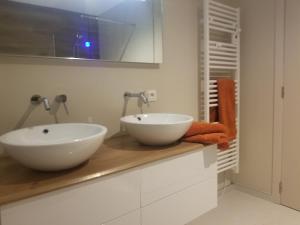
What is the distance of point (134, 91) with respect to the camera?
1.77 meters

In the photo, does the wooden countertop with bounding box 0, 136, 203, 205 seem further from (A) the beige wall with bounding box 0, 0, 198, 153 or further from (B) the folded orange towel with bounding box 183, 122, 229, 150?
(A) the beige wall with bounding box 0, 0, 198, 153

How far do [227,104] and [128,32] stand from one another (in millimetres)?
1075

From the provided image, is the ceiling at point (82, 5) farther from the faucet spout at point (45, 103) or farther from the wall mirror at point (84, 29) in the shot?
the faucet spout at point (45, 103)

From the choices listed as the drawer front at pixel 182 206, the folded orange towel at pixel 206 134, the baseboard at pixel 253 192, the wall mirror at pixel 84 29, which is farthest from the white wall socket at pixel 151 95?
the baseboard at pixel 253 192

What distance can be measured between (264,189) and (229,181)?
0.36 meters

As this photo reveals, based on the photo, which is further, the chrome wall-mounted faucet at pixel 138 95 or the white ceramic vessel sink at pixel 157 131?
the chrome wall-mounted faucet at pixel 138 95

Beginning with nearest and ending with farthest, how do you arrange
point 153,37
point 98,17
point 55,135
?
1. point 55,135
2. point 98,17
3. point 153,37

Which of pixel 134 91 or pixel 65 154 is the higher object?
pixel 134 91

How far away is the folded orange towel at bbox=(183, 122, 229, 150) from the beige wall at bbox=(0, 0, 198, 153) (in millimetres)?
489

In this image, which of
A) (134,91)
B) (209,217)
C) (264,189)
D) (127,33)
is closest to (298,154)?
(264,189)

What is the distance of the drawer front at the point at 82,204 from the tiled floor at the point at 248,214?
4.03ft

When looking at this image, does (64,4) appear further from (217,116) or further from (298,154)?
(298,154)

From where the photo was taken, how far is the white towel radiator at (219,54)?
6.77 ft

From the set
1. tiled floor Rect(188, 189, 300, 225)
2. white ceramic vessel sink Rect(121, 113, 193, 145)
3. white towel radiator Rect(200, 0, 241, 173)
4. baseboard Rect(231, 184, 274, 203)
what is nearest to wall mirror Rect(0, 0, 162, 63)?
white towel radiator Rect(200, 0, 241, 173)
